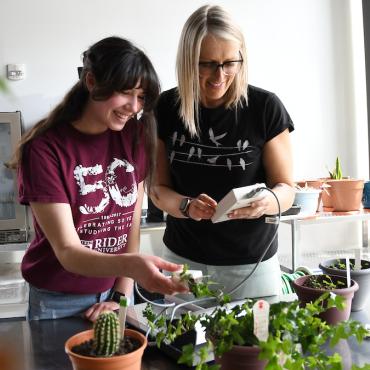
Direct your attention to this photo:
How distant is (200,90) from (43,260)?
0.69m

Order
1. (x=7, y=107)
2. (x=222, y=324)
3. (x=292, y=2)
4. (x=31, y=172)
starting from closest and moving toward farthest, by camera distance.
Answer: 1. (x=222, y=324)
2. (x=31, y=172)
3. (x=7, y=107)
4. (x=292, y=2)

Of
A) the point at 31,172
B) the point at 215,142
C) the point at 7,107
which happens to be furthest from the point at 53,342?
the point at 7,107

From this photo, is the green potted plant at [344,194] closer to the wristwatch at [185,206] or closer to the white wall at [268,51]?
the white wall at [268,51]

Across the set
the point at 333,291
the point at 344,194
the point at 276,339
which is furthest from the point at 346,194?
the point at 276,339

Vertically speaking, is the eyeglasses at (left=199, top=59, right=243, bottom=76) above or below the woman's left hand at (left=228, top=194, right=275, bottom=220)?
above

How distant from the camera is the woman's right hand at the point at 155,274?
968mm

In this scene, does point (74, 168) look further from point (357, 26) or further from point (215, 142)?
point (357, 26)

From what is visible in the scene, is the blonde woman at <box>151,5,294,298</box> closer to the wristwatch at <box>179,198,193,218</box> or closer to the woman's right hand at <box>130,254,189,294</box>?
the wristwatch at <box>179,198,193,218</box>

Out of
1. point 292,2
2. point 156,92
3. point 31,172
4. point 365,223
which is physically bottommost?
point 365,223

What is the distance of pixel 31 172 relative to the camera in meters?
1.23

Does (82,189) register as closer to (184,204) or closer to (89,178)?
(89,178)

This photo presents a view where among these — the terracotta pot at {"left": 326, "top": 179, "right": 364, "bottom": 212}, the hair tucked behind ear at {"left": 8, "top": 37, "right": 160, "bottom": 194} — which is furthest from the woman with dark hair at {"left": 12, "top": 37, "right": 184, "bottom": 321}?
the terracotta pot at {"left": 326, "top": 179, "right": 364, "bottom": 212}

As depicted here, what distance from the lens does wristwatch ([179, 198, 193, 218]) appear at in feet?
4.91

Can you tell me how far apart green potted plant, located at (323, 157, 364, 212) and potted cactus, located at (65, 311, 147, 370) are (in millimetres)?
2371
